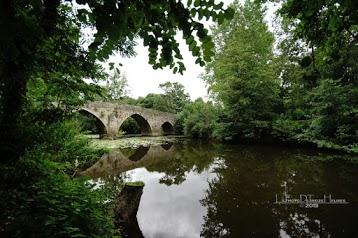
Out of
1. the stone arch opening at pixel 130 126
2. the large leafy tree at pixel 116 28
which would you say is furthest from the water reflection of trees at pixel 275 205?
the stone arch opening at pixel 130 126

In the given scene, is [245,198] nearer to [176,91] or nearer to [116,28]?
[116,28]

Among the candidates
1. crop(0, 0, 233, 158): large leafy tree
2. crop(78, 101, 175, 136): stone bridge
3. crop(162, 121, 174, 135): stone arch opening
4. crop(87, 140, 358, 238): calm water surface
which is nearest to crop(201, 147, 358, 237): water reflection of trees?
crop(87, 140, 358, 238): calm water surface

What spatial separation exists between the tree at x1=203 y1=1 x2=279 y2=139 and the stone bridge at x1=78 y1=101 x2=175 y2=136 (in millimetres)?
11163

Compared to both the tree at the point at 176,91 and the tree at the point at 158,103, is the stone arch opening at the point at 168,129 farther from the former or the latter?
the tree at the point at 176,91

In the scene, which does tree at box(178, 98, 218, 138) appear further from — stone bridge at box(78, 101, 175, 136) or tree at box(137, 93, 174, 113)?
tree at box(137, 93, 174, 113)

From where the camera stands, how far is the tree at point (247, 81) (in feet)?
42.9

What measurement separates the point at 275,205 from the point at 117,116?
65.6ft

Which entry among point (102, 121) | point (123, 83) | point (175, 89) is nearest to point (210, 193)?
point (102, 121)

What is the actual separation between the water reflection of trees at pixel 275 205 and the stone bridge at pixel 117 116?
14020 mm

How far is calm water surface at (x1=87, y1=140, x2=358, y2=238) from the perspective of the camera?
11.0 ft

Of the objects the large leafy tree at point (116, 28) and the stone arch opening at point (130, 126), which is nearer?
the large leafy tree at point (116, 28)

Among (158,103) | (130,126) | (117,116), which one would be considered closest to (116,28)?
(117,116)

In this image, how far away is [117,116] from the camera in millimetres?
21984

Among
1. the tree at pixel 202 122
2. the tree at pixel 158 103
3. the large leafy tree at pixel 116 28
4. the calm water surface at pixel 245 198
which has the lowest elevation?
the calm water surface at pixel 245 198
